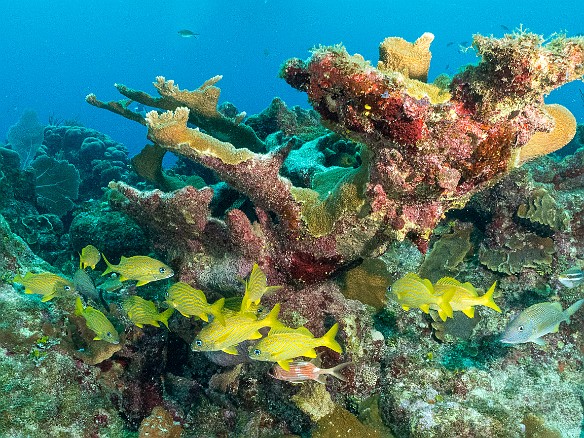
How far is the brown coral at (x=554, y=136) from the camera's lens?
11.1 feet

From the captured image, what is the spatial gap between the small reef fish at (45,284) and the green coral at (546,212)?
5.54 metres

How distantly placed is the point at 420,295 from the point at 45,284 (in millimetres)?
3373

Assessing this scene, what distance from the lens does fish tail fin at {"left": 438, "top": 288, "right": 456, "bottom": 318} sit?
296 cm

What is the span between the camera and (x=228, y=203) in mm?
5152

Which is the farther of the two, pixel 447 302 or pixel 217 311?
pixel 217 311

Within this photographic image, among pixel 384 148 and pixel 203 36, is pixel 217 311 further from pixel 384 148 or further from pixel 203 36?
pixel 203 36

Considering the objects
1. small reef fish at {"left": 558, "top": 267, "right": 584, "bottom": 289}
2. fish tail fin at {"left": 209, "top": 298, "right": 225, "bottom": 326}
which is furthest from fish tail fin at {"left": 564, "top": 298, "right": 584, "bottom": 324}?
fish tail fin at {"left": 209, "top": 298, "right": 225, "bottom": 326}

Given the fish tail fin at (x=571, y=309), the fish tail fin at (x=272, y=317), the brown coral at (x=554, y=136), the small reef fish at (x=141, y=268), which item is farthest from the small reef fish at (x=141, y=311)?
the fish tail fin at (x=571, y=309)

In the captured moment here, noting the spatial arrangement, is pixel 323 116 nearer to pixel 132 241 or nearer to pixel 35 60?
pixel 132 241

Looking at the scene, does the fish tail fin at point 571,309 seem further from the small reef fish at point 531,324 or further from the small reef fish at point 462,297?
the small reef fish at point 462,297

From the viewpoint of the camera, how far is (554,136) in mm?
3434

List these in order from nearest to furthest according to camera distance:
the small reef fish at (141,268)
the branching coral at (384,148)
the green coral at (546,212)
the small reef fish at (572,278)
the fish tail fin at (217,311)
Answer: the branching coral at (384,148) → the fish tail fin at (217,311) → the small reef fish at (141,268) → the small reef fish at (572,278) → the green coral at (546,212)

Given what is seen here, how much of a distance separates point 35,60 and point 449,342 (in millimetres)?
156088

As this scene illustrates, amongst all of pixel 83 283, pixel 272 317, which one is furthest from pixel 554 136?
pixel 83 283
